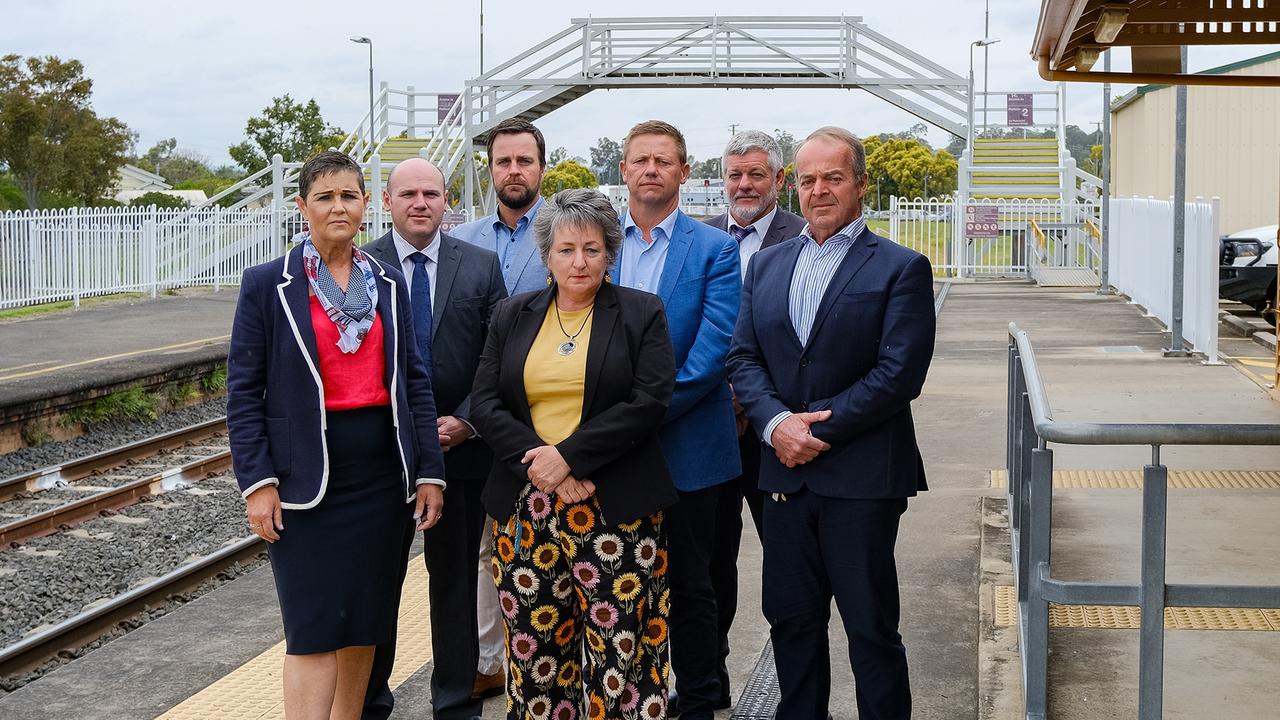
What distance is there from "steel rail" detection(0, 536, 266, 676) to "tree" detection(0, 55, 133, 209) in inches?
1331

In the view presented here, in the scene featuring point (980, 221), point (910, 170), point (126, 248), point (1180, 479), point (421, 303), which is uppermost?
point (910, 170)

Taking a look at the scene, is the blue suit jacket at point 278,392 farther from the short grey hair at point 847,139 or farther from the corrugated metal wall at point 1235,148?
the corrugated metal wall at point 1235,148

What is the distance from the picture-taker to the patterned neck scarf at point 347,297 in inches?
164

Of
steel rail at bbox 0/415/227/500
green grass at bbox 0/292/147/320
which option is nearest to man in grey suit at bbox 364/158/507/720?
steel rail at bbox 0/415/227/500

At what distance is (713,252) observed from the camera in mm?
4945

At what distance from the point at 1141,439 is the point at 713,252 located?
176 cm

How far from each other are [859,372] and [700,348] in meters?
0.61

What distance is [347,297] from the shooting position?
13.9ft

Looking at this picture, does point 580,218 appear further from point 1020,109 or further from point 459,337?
point 1020,109

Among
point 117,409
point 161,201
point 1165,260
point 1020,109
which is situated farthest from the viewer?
point 161,201

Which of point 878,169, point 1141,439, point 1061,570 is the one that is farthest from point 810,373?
point 878,169

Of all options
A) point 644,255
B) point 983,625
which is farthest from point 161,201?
point 644,255

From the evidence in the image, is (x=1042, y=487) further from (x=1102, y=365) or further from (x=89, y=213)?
(x=89, y=213)

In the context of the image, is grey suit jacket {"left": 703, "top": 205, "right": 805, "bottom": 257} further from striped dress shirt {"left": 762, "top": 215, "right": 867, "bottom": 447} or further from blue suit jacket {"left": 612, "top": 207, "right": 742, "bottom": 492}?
striped dress shirt {"left": 762, "top": 215, "right": 867, "bottom": 447}
